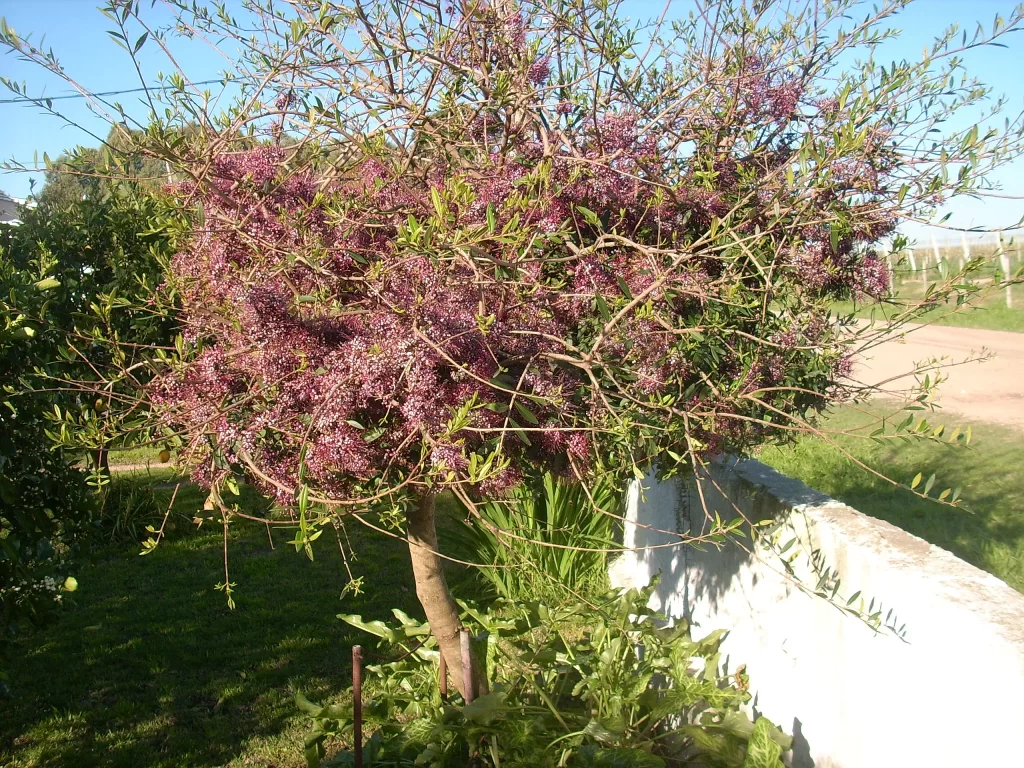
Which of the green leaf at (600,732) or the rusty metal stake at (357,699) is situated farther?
the green leaf at (600,732)

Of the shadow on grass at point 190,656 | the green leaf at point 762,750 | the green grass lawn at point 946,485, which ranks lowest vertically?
the shadow on grass at point 190,656

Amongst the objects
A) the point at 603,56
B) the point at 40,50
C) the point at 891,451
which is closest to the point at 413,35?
the point at 603,56

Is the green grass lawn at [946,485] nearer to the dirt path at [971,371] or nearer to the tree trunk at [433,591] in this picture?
the dirt path at [971,371]

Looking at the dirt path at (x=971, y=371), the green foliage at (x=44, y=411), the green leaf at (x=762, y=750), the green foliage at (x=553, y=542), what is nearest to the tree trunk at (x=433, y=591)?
the green leaf at (x=762, y=750)

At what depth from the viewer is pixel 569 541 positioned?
5613 millimetres

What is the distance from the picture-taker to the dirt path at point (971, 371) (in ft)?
25.7

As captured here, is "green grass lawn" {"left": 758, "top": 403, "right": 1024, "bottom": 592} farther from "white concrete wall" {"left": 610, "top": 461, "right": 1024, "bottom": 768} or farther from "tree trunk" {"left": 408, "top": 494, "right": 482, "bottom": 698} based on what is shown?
"tree trunk" {"left": 408, "top": 494, "right": 482, "bottom": 698}

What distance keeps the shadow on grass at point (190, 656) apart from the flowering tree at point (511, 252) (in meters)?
1.18

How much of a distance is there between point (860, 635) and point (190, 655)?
410 cm

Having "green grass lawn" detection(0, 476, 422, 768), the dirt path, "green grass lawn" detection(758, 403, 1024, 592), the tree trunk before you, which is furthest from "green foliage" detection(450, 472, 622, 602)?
the dirt path

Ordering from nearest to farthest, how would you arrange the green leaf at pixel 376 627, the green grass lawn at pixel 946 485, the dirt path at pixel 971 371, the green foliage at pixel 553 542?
the green leaf at pixel 376 627 → the green grass lawn at pixel 946 485 → the green foliage at pixel 553 542 → the dirt path at pixel 971 371

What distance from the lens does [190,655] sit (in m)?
5.13

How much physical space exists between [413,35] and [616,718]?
263cm

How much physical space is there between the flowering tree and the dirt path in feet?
9.47
